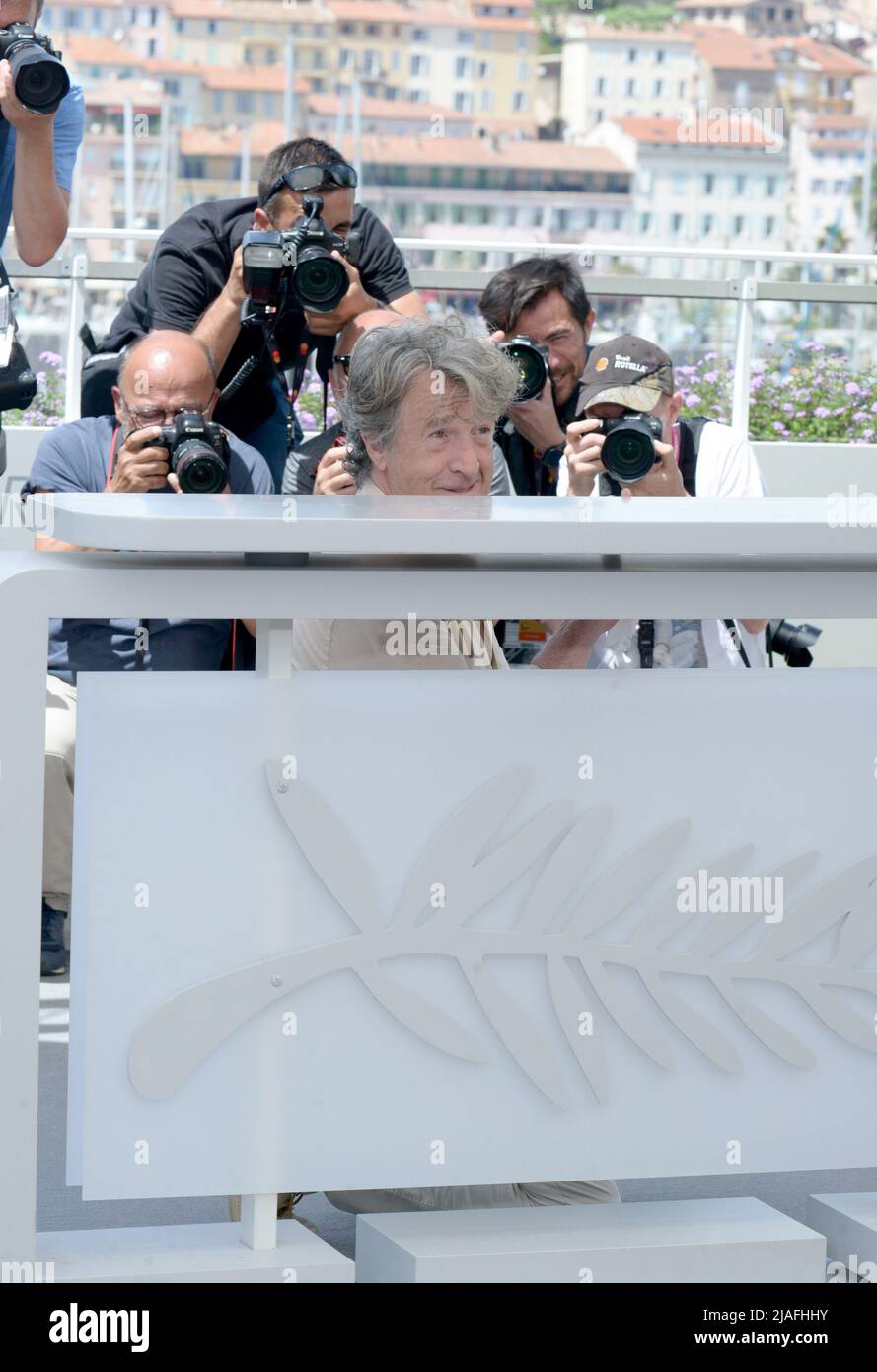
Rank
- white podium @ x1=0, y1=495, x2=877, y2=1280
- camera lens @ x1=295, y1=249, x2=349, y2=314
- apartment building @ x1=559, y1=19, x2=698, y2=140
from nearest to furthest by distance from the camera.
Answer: white podium @ x1=0, y1=495, x2=877, y2=1280 < camera lens @ x1=295, y1=249, x2=349, y2=314 < apartment building @ x1=559, y1=19, x2=698, y2=140

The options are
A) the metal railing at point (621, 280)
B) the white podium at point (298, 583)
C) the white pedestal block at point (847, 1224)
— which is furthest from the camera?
the metal railing at point (621, 280)

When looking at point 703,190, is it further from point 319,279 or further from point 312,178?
point 319,279

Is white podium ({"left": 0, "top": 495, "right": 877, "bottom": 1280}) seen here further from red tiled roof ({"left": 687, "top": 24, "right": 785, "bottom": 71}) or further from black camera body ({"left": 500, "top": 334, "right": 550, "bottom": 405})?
red tiled roof ({"left": 687, "top": 24, "right": 785, "bottom": 71})

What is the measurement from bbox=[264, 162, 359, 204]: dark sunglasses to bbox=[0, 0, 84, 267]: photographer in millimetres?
442

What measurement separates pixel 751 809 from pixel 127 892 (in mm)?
659

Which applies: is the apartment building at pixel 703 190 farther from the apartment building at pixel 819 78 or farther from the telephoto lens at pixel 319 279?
the telephoto lens at pixel 319 279

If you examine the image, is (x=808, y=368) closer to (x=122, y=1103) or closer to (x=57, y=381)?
(x=57, y=381)

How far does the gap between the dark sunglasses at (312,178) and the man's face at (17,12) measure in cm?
73

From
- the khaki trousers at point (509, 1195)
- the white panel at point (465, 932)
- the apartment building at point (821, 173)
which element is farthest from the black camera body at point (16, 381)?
the apartment building at point (821, 173)

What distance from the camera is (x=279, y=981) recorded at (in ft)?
6.28

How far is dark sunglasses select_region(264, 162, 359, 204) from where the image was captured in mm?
3883

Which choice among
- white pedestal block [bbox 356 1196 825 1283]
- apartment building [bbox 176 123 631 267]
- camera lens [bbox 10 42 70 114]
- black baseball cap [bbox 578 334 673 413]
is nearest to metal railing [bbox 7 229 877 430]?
black baseball cap [bbox 578 334 673 413]

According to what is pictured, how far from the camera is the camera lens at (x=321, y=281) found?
375cm

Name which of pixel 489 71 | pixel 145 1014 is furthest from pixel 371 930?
pixel 489 71
